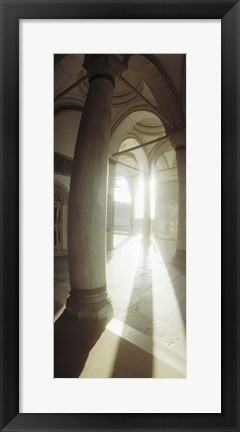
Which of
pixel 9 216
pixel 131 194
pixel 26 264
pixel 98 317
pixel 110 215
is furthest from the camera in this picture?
pixel 131 194

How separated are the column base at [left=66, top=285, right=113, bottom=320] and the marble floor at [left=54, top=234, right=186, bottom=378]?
20 cm

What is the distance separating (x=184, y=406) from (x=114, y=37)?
2.83 m

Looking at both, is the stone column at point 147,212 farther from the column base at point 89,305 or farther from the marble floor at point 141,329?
the column base at point 89,305

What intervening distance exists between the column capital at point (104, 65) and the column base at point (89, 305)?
11.3 feet

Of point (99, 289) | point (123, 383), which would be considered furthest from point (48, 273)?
point (99, 289)

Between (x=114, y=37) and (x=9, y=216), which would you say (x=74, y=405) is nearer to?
(x=9, y=216)

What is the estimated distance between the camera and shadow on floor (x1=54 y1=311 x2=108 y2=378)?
1.87m

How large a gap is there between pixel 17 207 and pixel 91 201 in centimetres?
154

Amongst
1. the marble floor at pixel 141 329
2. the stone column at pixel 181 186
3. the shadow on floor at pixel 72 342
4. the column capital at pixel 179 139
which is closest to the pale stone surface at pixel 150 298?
the marble floor at pixel 141 329

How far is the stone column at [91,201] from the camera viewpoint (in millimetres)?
2805

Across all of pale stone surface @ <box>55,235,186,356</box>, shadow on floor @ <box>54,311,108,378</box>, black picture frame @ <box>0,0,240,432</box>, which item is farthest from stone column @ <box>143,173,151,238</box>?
black picture frame @ <box>0,0,240,432</box>

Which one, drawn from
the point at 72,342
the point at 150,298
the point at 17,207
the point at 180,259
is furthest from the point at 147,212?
the point at 17,207

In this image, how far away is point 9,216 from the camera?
4.23ft

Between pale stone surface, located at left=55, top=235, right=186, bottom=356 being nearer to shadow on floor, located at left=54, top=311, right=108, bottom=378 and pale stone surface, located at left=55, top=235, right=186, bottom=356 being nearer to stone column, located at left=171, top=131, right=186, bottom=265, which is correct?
shadow on floor, located at left=54, top=311, right=108, bottom=378
